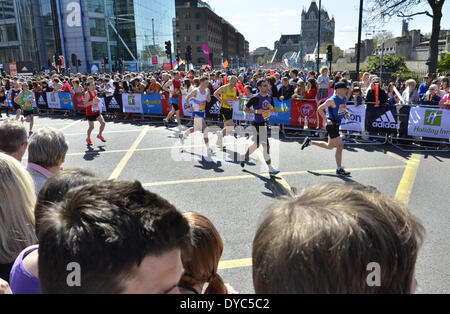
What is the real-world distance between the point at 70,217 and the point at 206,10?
103 metres

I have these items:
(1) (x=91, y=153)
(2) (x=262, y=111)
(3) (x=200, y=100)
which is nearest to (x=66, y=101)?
(1) (x=91, y=153)

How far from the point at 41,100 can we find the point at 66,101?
6.67 ft

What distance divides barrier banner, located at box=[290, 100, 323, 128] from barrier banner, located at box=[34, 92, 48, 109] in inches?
535

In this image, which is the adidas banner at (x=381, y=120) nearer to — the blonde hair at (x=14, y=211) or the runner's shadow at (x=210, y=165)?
the runner's shadow at (x=210, y=165)

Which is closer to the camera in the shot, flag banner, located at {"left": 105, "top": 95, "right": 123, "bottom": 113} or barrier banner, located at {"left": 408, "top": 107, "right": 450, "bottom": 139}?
barrier banner, located at {"left": 408, "top": 107, "right": 450, "bottom": 139}

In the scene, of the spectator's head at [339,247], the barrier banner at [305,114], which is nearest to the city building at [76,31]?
the barrier banner at [305,114]

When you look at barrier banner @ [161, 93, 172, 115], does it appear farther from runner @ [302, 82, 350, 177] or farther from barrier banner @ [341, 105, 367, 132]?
runner @ [302, 82, 350, 177]

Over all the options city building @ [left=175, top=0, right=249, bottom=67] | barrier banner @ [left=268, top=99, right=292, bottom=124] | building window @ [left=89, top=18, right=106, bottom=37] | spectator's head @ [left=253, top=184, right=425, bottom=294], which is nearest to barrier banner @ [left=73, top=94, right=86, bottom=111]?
barrier banner @ [left=268, top=99, right=292, bottom=124]

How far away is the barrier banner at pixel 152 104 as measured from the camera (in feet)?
46.6

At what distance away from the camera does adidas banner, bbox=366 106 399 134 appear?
9.41 meters

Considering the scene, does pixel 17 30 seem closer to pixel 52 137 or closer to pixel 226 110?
pixel 226 110

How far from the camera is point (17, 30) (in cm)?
5722

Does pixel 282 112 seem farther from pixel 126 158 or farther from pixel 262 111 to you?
pixel 126 158
